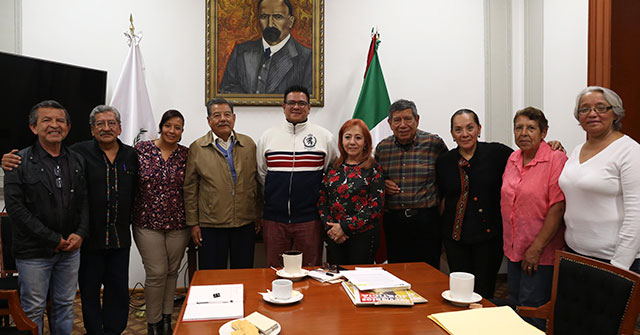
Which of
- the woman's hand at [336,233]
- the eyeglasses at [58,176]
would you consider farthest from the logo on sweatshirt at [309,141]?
the eyeglasses at [58,176]

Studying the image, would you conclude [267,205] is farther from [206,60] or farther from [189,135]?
[206,60]

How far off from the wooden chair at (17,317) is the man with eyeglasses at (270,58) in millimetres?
2476

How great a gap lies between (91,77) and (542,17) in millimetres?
4040

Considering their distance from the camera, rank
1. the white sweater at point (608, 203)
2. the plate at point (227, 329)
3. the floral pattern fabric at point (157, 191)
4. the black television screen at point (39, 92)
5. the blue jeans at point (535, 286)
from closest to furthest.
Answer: the plate at point (227, 329), the white sweater at point (608, 203), the blue jeans at point (535, 286), the floral pattern fabric at point (157, 191), the black television screen at point (39, 92)

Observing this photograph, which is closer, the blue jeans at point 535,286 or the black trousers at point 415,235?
the blue jeans at point 535,286

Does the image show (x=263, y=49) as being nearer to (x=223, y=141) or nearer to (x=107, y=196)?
(x=223, y=141)

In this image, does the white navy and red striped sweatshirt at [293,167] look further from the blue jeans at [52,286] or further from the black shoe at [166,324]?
the blue jeans at [52,286]

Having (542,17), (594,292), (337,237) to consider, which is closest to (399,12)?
(542,17)

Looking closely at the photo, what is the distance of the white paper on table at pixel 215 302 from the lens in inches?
48.8

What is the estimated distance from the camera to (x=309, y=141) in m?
2.77

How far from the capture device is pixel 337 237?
2.39 metres

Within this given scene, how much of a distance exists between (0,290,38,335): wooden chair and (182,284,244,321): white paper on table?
803mm

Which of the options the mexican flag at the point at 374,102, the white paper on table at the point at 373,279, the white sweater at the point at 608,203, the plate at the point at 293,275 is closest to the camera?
the white paper on table at the point at 373,279

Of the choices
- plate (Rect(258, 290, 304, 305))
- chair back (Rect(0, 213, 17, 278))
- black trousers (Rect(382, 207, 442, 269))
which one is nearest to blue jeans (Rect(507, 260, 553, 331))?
black trousers (Rect(382, 207, 442, 269))
